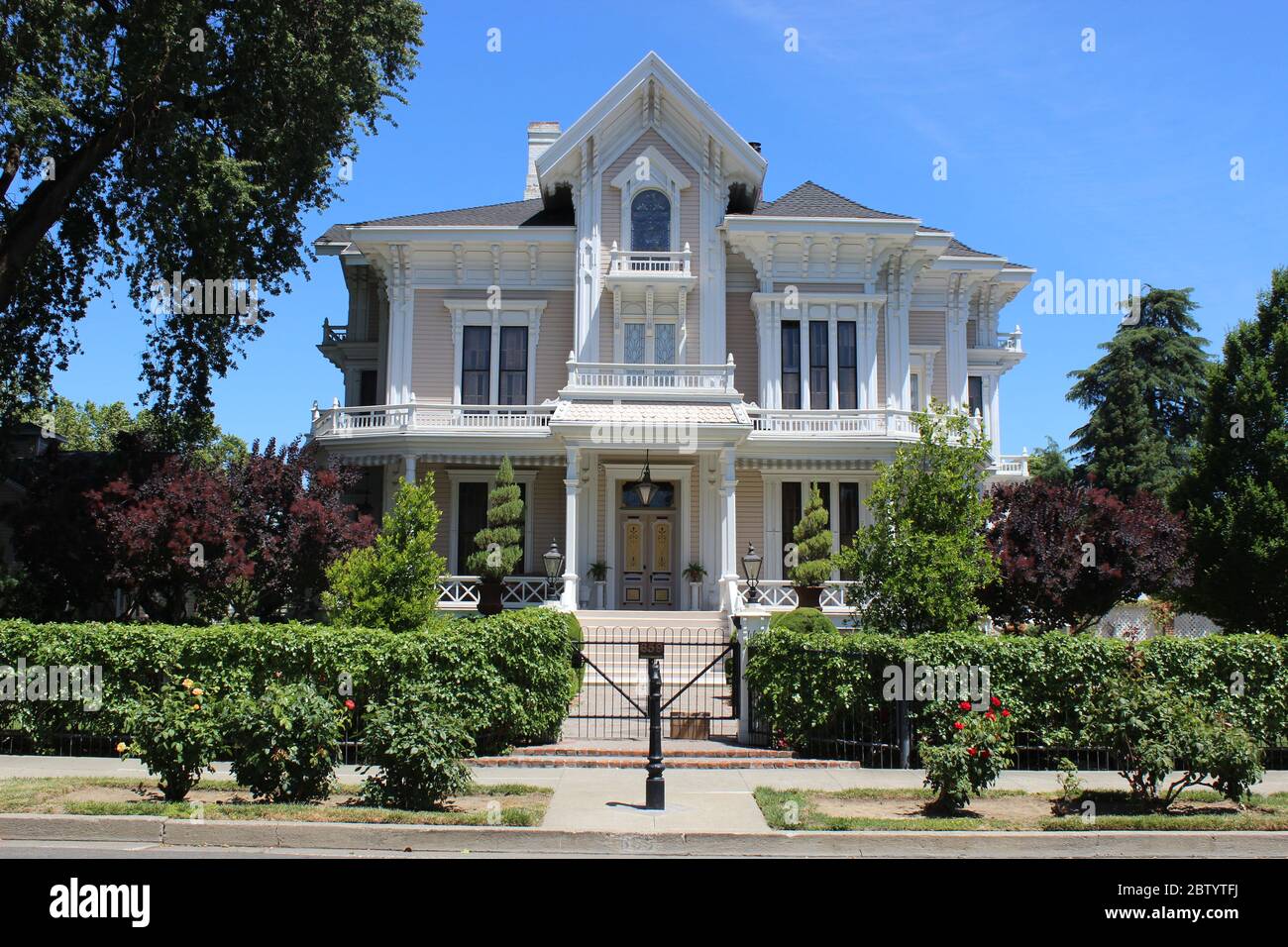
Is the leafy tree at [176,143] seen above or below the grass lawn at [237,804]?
above

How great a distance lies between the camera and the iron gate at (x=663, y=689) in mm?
15953

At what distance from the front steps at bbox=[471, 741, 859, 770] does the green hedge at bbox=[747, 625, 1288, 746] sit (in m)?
0.65

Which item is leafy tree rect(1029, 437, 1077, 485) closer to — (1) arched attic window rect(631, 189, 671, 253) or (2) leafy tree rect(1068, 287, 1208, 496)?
(2) leafy tree rect(1068, 287, 1208, 496)

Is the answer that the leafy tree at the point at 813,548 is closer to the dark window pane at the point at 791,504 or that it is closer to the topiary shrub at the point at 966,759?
the dark window pane at the point at 791,504

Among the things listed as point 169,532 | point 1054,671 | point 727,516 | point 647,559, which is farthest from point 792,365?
point 169,532

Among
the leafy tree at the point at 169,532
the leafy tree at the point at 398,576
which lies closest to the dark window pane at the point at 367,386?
the leafy tree at the point at 169,532

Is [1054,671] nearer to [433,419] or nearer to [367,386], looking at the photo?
[433,419]

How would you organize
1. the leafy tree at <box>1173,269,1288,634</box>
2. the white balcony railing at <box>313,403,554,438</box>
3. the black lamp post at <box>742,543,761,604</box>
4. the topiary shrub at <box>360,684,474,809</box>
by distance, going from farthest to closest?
the white balcony railing at <box>313,403,554,438</box> → the black lamp post at <box>742,543,761,604</box> → the leafy tree at <box>1173,269,1288,634</box> → the topiary shrub at <box>360,684,474,809</box>

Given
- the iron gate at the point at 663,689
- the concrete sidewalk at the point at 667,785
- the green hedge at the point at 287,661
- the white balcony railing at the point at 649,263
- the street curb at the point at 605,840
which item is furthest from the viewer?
the white balcony railing at the point at 649,263

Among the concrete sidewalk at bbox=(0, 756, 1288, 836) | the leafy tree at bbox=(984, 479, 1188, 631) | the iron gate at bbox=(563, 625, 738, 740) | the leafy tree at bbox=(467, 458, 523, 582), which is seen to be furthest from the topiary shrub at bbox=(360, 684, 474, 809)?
the leafy tree at bbox=(984, 479, 1188, 631)

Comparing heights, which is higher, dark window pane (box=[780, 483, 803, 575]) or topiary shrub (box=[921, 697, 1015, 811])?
dark window pane (box=[780, 483, 803, 575])

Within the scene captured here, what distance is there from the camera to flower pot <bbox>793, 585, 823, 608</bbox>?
888 inches

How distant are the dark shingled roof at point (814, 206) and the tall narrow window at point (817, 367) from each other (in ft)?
9.85

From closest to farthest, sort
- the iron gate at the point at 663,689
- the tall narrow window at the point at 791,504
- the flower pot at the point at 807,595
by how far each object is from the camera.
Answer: the iron gate at the point at 663,689, the flower pot at the point at 807,595, the tall narrow window at the point at 791,504
